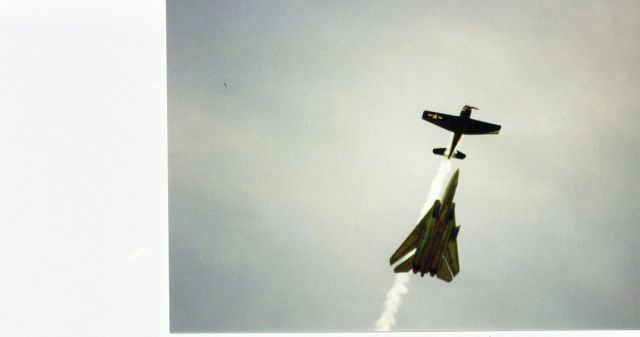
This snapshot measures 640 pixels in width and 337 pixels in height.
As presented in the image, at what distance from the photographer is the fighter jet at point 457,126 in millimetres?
18047

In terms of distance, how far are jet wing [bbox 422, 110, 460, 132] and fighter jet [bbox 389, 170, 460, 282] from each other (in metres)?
3.18

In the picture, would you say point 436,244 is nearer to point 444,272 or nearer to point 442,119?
point 444,272

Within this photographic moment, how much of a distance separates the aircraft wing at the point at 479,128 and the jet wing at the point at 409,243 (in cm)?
464

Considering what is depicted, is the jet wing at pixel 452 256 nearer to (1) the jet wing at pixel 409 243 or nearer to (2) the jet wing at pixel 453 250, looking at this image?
(2) the jet wing at pixel 453 250

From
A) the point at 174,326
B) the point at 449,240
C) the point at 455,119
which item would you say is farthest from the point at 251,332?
the point at 455,119

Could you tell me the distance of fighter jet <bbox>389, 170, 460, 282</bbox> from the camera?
699 inches

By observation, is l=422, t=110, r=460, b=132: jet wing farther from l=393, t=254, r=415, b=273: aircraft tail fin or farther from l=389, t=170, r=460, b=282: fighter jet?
l=393, t=254, r=415, b=273: aircraft tail fin

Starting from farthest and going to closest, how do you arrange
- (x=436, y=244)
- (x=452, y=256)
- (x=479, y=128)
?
(x=452, y=256) < (x=436, y=244) < (x=479, y=128)

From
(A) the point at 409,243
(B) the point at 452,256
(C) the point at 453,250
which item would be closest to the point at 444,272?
(B) the point at 452,256

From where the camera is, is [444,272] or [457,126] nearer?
[457,126]

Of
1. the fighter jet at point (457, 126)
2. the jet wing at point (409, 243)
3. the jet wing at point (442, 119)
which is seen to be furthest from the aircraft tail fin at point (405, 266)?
the jet wing at point (442, 119)

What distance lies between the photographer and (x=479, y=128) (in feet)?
59.5

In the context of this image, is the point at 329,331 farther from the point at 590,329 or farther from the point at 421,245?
the point at 590,329

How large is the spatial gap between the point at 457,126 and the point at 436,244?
577 centimetres
